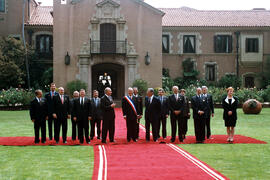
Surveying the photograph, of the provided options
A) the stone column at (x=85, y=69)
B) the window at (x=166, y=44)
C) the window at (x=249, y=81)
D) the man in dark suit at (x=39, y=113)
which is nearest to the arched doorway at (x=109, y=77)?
the stone column at (x=85, y=69)

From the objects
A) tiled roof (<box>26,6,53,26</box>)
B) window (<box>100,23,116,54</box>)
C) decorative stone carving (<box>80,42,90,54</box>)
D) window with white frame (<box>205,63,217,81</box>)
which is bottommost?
window with white frame (<box>205,63,217,81</box>)

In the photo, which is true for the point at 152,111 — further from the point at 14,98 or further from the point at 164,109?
the point at 14,98

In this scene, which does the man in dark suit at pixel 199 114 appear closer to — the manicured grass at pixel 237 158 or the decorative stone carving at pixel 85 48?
the manicured grass at pixel 237 158

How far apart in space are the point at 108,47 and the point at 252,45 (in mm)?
15485

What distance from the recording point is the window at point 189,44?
121 ft

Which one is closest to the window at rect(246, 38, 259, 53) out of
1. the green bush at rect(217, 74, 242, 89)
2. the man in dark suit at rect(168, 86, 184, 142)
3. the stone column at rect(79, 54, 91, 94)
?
the green bush at rect(217, 74, 242, 89)

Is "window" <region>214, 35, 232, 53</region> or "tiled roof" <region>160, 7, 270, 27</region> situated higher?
"tiled roof" <region>160, 7, 270, 27</region>

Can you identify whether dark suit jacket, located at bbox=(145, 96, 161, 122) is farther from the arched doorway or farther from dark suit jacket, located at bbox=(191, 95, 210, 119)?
the arched doorway

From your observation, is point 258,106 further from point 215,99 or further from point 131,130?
point 131,130

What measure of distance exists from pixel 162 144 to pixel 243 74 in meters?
28.0

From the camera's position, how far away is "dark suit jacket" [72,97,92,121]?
38.8 feet

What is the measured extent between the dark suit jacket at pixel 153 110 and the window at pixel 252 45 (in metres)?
27.5

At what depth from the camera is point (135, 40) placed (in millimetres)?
30359

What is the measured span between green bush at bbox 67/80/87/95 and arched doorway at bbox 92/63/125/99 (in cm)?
336
